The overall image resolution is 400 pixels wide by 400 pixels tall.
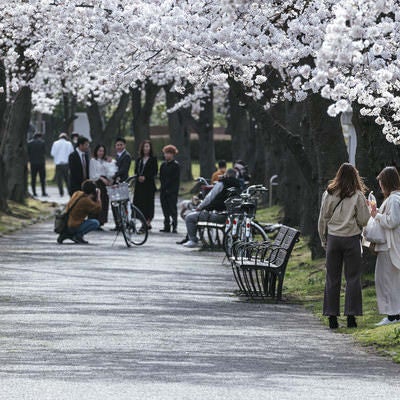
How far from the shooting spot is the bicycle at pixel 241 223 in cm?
2114

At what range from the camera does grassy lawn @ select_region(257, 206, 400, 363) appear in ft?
41.7

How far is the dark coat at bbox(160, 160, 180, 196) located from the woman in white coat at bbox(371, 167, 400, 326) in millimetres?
15009

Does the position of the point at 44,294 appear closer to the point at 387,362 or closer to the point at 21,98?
the point at 387,362

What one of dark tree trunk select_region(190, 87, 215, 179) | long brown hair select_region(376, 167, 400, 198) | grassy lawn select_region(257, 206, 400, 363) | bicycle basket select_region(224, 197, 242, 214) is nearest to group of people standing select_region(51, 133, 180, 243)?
grassy lawn select_region(257, 206, 400, 363)

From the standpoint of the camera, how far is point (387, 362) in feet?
37.8

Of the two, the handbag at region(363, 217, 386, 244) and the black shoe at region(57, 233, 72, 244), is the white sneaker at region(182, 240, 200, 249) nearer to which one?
the black shoe at region(57, 233, 72, 244)

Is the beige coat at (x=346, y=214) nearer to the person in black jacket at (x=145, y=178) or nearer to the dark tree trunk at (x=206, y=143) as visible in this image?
the person in black jacket at (x=145, y=178)

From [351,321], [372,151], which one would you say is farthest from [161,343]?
[372,151]

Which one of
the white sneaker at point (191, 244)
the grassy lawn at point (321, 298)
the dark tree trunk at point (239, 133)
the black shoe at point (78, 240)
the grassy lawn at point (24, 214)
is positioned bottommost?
the grassy lawn at point (321, 298)

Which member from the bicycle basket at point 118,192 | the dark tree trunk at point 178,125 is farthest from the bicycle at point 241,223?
the dark tree trunk at point 178,125

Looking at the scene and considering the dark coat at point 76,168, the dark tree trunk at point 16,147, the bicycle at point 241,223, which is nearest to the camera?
the bicycle at point 241,223

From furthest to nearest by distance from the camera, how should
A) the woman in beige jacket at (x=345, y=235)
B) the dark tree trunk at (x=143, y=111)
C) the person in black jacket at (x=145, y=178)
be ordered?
1. the dark tree trunk at (x=143, y=111)
2. the person in black jacket at (x=145, y=178)
3. the woman in beige jacket at (x=345, y=235)

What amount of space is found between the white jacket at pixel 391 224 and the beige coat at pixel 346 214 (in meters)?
0.22

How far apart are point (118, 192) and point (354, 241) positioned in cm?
1147
